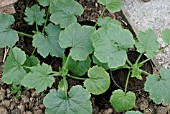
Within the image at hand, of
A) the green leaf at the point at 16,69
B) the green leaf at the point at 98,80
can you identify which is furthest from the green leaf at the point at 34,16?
the green leaf at the point at 98,80

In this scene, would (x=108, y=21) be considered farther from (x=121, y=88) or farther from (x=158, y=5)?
(x=158, y=5)

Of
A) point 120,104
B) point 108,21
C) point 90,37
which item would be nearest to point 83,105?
point 120,104

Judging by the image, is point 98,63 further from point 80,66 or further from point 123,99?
point 123,99

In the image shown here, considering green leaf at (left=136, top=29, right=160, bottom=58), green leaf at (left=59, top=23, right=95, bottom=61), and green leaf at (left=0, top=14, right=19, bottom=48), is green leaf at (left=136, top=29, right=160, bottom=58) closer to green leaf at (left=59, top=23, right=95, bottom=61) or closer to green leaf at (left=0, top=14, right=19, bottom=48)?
green leaf at (left=59, top=23, right=95, bottom=61)

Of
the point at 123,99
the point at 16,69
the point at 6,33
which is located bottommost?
the point at 123,99

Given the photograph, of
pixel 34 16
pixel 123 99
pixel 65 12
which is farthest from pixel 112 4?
pixel 123 99

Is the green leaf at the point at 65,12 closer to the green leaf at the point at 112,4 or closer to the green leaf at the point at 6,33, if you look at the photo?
the green leaf at the point at 112,4
